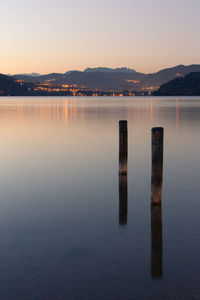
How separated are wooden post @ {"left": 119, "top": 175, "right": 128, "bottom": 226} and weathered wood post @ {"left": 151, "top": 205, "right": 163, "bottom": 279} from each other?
747 mm

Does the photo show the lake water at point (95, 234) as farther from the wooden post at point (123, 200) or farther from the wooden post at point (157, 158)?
the wooden post at point (157, 158)

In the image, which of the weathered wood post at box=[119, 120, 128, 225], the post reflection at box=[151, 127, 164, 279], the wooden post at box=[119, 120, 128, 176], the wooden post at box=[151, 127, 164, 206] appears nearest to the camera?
the post reflection at box=[151, 127, 164, 279]

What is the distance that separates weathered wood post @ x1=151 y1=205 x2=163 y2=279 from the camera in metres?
6.59

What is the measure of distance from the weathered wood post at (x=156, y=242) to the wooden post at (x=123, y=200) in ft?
2.45

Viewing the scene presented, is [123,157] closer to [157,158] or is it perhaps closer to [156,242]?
[157,158]

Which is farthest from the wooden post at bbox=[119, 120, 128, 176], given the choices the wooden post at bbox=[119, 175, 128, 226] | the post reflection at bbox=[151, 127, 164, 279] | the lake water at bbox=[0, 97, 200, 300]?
the post reflection at bbox=[151, 127, 164, 279]

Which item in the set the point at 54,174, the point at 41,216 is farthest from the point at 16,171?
the point at 41,216

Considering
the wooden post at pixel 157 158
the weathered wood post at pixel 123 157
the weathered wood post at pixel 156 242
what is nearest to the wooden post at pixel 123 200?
the weathered wood post at pixel 123 157

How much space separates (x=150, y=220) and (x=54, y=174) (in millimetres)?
7062

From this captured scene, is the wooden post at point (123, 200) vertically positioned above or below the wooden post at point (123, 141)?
below

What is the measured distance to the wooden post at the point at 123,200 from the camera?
964cm

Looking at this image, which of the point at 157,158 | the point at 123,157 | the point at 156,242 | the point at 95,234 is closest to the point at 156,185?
the point at 157,158

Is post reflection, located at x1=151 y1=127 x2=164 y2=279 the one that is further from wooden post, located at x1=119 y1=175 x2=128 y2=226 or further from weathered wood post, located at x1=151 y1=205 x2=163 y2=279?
wooden post, located at x1=119 y1=175 x2=128 y2=226

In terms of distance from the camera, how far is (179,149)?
23.2 metres
